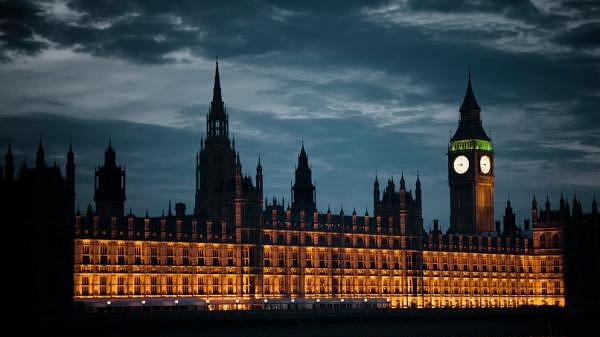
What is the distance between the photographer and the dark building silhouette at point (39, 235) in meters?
154

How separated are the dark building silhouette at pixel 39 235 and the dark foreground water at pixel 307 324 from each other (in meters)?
7.34

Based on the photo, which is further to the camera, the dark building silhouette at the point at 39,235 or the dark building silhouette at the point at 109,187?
the dark building silhouette at the point at 109,187

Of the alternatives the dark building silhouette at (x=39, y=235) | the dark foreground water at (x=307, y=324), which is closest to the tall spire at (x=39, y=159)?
the dark building silhouette at (x=39, y=235)

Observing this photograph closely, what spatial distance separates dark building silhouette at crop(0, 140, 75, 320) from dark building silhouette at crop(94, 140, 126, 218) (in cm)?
3468

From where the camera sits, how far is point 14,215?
156875mm

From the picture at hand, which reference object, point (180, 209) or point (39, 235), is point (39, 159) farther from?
point (180, 209)

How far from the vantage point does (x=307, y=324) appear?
17150 cm

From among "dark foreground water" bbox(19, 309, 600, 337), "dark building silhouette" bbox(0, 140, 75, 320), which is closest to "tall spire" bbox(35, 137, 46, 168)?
"dark building silhouette" bbox(0, 140, 75, 320)

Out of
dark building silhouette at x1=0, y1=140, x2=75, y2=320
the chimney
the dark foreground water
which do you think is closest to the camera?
the dark foreground water

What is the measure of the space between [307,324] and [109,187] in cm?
4551

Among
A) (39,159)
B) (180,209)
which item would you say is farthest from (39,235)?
(180,209)

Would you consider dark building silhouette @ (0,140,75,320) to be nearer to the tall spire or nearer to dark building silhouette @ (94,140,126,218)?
the tall spire

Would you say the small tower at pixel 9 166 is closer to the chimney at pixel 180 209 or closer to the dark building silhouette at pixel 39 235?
the dark building silhouette at pixel 39 235

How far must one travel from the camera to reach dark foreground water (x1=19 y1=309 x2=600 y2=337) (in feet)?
484
